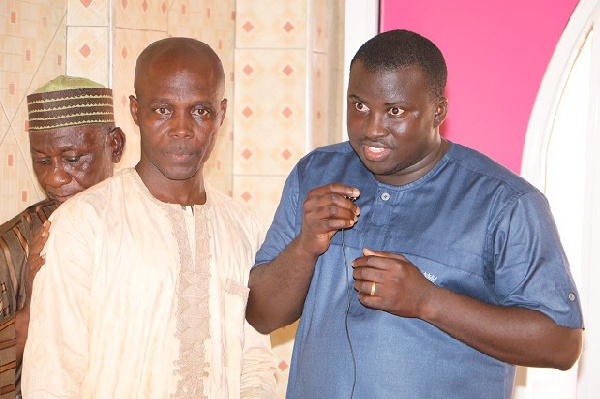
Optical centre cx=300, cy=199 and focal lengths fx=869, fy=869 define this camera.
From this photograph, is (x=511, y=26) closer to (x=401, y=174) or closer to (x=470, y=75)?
(x=470, y=75)

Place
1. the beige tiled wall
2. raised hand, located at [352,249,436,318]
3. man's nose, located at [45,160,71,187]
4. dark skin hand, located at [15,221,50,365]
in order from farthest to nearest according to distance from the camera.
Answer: the beige tiled wall, man's nose, located at [45,160,71,187], dark skin hand, located at [15,221,50,365], raised hand, located at [352,249,436,318]

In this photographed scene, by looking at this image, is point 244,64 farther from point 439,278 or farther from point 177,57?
point 439,278

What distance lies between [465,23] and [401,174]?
2.14 m

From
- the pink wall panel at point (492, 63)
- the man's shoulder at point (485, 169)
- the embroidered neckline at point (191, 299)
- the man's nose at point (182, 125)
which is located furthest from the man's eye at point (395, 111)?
the pink wall panel at point (492, 63)

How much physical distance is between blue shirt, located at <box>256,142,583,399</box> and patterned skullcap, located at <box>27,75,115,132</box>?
1.23 meters

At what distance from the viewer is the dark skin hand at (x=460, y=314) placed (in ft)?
7.82

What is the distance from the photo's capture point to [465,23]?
455cm

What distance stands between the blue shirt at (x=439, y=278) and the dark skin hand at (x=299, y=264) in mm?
76

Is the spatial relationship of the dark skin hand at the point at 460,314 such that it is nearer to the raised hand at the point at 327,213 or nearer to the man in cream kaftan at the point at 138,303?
the raised hand at the point at 327,213

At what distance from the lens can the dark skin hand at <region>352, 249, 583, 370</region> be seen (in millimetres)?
2383

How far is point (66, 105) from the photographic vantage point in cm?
335

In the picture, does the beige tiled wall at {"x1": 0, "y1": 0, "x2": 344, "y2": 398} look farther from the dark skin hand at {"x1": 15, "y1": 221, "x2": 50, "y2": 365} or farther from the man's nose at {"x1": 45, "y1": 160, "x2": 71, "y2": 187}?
the dark skin hand at {"x1": 15, "y1": 221, "x2": 50, "y2": 365}

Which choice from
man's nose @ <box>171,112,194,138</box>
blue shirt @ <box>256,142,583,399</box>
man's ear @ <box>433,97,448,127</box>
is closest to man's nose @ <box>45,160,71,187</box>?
man's nose @ <box>171,112,194,138</box>

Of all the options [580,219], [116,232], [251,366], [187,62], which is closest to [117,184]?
[116,232]
